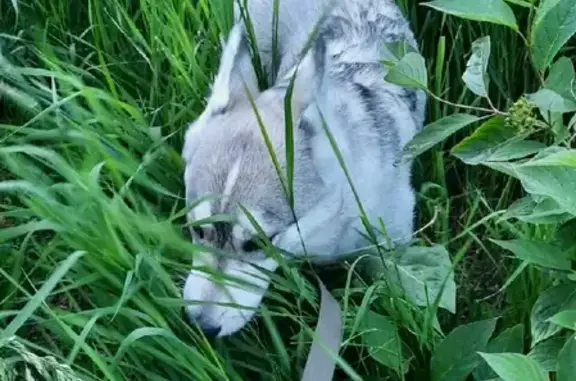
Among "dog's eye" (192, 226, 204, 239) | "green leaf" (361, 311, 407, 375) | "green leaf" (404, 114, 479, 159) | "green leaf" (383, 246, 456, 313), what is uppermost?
"green leaf" (404, 114, 479, 159)

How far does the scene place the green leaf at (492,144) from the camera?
1351mm

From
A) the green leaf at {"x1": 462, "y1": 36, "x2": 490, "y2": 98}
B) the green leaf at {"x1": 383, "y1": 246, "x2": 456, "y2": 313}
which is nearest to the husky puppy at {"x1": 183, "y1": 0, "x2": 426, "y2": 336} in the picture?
the green leaf at {"x1": 383, "y1": 246, "x2": 456, "y2": 313}

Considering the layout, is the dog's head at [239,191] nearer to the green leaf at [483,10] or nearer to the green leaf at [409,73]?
the green leaf at [409,73]

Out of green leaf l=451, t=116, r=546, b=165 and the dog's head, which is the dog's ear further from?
green leaf l=451, t=116, r=546, b=165

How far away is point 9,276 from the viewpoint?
5.28 feet

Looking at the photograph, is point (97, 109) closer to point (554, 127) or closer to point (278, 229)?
point (278, 229)

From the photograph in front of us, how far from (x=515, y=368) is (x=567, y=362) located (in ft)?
0.27

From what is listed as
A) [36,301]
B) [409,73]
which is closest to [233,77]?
[409,73]

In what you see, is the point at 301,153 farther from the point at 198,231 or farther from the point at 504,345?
the point at 504,345

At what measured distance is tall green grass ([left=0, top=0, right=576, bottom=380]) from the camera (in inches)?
60.2

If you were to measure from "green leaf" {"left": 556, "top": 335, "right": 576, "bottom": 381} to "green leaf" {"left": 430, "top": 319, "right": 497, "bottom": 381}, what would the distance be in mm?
226

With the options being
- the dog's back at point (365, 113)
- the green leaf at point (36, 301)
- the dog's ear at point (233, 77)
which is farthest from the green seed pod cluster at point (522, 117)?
the green leaf at point (36, 301)

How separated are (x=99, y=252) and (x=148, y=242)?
0.29 feet

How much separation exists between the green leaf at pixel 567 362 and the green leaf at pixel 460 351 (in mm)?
226
